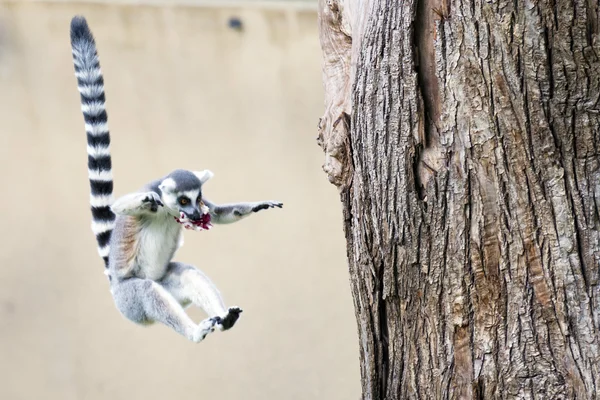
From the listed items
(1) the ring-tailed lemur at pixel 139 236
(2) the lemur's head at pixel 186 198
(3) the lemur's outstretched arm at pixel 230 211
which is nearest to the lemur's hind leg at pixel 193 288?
(1) the ring-tailed lemur at pixel 139 236

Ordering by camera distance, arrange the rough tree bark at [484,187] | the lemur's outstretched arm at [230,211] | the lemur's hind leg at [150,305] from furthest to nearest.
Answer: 1. the lemur's outstretched arm at [230,211]
2. the lemur's hind leg at [150,305]
3. the rough tree bark at [484,187]

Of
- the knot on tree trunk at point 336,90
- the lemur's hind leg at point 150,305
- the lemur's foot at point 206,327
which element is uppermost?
the knot on tree trunk at point 336,90

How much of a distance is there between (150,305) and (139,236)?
0.31m

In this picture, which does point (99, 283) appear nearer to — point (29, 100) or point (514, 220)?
point (29, 100)

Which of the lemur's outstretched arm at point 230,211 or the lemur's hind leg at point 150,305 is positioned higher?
the lemur's outstretched arm at point 230,211

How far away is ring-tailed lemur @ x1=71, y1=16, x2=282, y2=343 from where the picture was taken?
9.89ft

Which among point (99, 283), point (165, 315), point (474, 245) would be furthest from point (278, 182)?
point (474, 245)

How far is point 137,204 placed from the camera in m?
2.87

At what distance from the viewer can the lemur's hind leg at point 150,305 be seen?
301cm

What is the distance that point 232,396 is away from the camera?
18.9 feet

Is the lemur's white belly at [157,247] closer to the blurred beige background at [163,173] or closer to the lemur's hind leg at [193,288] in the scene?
the lemur's hind leg at [193,288]

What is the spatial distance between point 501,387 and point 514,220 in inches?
20.0

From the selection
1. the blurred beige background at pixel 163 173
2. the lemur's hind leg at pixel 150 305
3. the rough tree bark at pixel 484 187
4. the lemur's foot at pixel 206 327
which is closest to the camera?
the rough tree bark at pixel 484 187

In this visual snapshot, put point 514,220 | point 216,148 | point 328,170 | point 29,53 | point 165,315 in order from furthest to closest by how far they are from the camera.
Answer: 1. point 216,148
2. point 29,53
3. point 165,315
4. point 328,170
5. point 514,220
